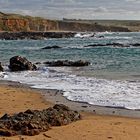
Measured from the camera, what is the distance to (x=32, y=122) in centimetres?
978

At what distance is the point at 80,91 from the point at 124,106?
356 centimetres

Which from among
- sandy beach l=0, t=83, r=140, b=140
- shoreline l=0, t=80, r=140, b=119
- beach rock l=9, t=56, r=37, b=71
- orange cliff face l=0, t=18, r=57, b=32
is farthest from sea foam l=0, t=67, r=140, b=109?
orange cliff face l=0, t=18, r=57, b=32

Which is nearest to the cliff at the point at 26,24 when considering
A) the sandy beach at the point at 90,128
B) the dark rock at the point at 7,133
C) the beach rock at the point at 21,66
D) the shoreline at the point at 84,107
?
the beach rock at the point at 21,66

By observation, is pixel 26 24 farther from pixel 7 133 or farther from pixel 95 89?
pixel 7 133

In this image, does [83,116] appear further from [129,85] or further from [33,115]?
[129,85]

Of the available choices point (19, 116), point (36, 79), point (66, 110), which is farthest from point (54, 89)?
point (19, 116)

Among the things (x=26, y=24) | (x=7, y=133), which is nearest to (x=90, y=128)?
(x=7, y=133)

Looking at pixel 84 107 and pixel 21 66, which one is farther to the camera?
pixel 21 66

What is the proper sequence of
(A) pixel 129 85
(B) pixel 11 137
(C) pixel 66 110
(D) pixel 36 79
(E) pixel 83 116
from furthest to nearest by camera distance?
(D) pixel 36 79, (A) pixel 129 85, (E) pixel 83 116, (C) pixel 66 110, (B) pixel 11 137

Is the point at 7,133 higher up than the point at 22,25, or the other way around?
the point at 22,25

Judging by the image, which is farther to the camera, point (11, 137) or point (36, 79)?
point (36, 79)

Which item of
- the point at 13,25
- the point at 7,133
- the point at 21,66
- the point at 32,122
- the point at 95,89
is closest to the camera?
the point at 7,133

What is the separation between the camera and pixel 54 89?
17.6m

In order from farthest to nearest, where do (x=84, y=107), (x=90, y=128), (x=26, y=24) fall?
1. (x=26, y=24)
2. (x=84, y=107)
3. (x=90, y=128)
